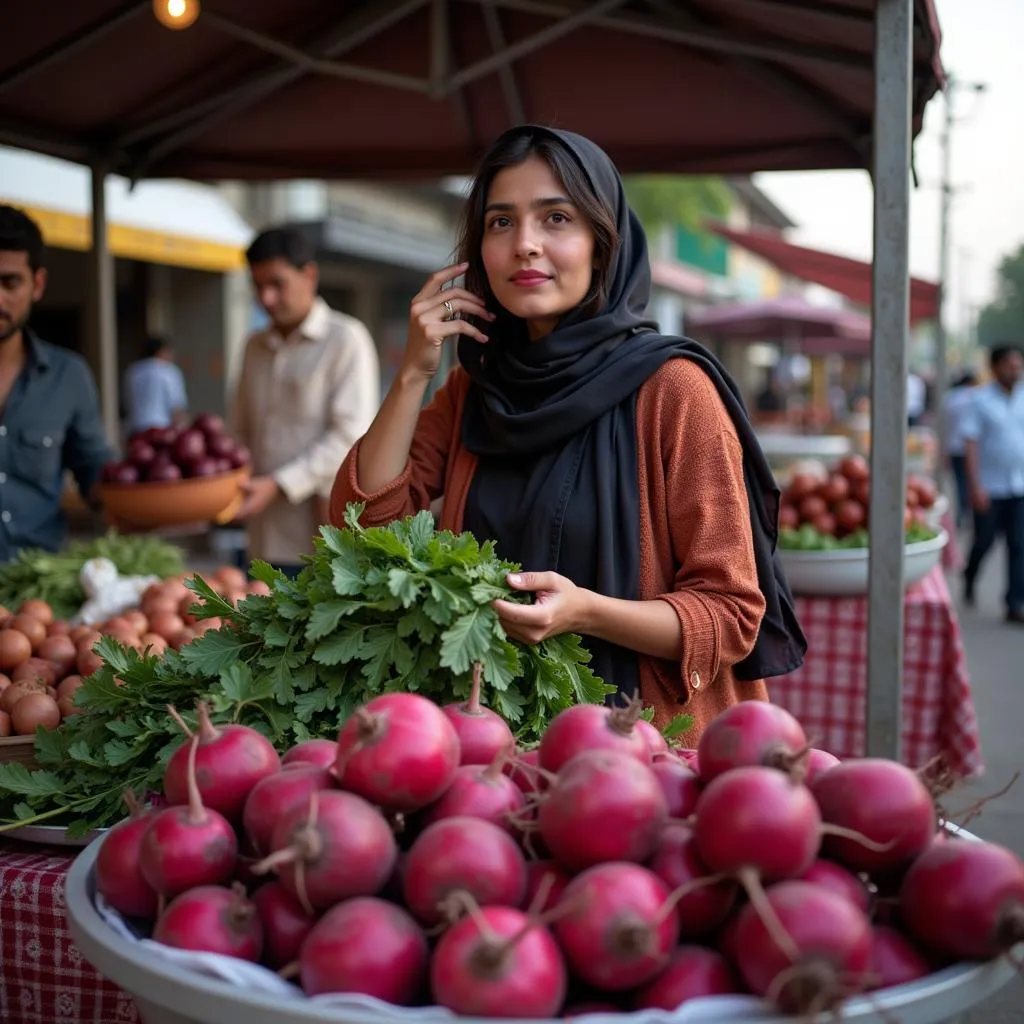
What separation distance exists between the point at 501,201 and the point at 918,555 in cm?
291

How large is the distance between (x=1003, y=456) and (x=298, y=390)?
7.02 m

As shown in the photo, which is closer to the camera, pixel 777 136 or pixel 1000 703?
pixel 777 136

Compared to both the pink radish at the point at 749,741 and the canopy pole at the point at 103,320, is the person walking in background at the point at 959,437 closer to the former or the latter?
the canopy pole at the point at 103,320

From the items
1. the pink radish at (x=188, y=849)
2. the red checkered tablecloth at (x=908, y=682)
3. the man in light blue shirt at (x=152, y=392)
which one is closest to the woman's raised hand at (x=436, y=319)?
the pink radish at (x=188, y=849)

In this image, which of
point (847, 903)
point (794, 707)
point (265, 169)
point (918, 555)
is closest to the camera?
point (847, 903)

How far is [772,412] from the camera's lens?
933 inches

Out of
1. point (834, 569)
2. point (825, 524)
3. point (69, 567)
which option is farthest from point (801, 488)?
point (69, 567)

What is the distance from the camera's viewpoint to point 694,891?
1200 millimetres

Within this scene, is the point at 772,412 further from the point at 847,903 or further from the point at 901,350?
the point at 847,903

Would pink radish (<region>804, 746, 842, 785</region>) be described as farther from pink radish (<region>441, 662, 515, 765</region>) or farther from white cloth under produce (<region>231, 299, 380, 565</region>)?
white cloth under produce (<region>231, 299, 380, 565</region>)

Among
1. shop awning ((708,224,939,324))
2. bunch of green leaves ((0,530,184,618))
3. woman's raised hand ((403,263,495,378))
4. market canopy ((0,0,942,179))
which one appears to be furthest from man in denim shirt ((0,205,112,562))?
shop awning ((708,224,939,324))

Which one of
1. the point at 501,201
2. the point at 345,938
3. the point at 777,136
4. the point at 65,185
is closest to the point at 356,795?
the point at 345,938

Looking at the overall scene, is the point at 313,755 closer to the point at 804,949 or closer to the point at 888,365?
the point at 804,949

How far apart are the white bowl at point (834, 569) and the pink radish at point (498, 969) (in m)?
3.70
